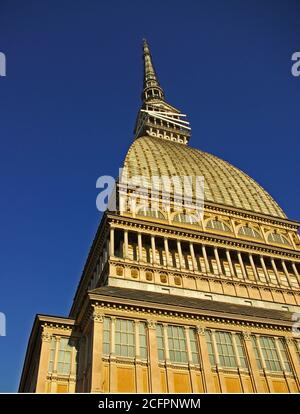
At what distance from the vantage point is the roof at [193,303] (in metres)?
33.2

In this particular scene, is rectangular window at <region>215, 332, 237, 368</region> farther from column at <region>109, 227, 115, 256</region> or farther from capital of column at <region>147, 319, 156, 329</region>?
column at <region>109, 227, 115, 256</region>

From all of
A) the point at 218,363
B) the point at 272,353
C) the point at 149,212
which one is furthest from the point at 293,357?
the point at 149,212

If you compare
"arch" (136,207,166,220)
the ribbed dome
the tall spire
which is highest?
the tall spire

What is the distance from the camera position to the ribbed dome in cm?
5588

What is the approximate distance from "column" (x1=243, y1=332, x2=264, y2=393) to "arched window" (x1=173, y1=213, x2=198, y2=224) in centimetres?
1724

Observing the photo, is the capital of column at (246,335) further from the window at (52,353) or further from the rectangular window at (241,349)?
the window at (52,353)

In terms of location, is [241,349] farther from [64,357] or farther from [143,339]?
[64,357]

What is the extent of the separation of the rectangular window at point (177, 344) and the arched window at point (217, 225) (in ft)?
61.9

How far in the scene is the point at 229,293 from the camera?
42.4 meters

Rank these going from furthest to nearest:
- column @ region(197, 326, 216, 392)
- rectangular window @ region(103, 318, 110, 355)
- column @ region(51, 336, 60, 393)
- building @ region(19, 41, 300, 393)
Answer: column @ region(51, 336, 60, 393) → building @ region(19, 41, 300, 393) → column @ region(197, 326, 216, 392) → rectangular window @ region(103, 318, 110, 355)

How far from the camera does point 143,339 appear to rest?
31094mm

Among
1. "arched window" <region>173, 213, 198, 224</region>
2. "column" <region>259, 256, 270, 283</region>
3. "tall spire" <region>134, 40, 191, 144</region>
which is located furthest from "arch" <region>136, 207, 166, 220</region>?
"tall spire" <region>134, 40, 191, 144</region>
